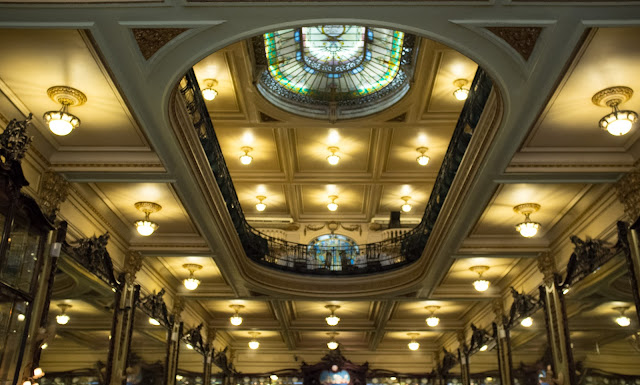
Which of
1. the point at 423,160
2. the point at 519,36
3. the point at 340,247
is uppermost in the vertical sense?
the point at 423,160

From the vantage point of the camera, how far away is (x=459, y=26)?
5.55m

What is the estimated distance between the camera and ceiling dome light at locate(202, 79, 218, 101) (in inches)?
392

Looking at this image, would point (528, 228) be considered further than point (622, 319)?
Yes

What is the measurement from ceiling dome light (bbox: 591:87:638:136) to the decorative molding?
23.1ft

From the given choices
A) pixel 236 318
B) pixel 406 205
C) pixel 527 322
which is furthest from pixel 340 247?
pixel 527 322

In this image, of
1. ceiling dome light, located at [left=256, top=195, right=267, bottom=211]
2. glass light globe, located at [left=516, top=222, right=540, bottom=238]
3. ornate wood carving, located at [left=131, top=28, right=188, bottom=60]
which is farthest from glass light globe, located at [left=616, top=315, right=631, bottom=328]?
ceiling dome light, located at [left=256, top=195, right=267, bottom=211]

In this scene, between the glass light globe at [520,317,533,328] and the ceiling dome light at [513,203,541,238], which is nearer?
the ceiling dome light at [513,203,541,238]

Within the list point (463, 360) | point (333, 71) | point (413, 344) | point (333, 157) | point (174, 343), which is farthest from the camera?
point (413, 344)

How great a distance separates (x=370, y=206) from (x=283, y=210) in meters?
2.45

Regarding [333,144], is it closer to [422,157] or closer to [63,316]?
[422,157]

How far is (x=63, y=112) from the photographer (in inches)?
266

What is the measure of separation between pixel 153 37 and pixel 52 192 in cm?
343

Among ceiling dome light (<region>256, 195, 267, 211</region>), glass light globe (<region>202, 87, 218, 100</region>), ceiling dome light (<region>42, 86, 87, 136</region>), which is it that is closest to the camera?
ceiling dome light (<region>42, 86, 87, 136</region>)

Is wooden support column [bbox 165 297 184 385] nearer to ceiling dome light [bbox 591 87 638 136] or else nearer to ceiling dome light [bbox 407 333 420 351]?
ceiling dome light [bbox 407 333 420 351]
